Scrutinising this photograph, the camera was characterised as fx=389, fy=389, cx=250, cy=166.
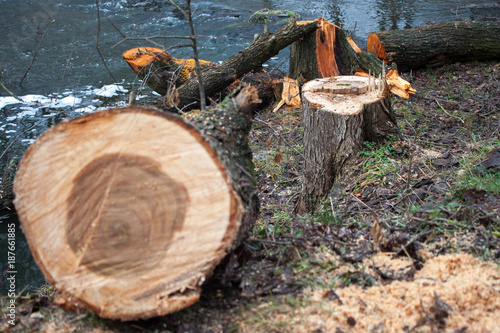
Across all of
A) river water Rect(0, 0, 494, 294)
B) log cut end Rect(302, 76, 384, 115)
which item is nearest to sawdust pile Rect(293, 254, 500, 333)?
log cut end Rect(302, 76, 384, 115)

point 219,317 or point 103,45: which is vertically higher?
point 103,45

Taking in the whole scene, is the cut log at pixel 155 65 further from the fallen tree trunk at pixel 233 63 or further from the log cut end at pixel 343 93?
the log cut end at pixel 343 93

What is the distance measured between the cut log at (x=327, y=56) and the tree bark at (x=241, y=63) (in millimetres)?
183

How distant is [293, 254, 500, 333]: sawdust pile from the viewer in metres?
1.71

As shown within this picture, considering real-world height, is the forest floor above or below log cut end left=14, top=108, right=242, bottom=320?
below

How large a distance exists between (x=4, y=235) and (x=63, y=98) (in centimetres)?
308

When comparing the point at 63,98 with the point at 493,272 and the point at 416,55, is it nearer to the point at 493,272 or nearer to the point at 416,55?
the point at 416,55

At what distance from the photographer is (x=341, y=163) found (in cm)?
356

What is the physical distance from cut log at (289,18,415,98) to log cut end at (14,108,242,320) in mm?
4123

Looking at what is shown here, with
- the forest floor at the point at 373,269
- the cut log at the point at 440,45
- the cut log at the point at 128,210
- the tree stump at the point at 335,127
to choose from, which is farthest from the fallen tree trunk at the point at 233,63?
the cut log at the point at 128,210

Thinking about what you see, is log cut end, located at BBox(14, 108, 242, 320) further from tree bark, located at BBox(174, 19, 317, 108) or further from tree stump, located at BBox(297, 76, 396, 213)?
tree bark, located at BBox(174, 19, 317, 108)

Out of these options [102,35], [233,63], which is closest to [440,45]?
[233,63]

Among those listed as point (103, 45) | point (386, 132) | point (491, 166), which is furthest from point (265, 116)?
point (103, 45)

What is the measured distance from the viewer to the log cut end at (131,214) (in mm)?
1769
